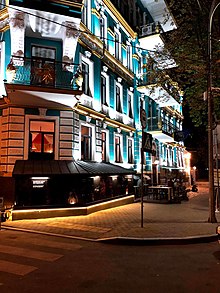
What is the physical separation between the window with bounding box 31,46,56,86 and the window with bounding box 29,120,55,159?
2.08m

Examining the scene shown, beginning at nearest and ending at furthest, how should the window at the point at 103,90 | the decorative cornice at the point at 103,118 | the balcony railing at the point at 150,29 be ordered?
the decorative cornice at the point at 103,118, the window at the point at 103,90, the balcony railing at the point at 150,29

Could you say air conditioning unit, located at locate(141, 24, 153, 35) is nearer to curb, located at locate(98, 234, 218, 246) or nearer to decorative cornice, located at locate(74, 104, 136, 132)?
decorative cornice, located at locate(74, 104, 136, 132)

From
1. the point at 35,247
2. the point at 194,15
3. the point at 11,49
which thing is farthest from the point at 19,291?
the point at 194,15

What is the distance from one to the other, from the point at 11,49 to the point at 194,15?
9.11 metres

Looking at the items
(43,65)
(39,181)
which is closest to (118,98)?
(43,65)

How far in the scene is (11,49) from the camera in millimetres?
13117

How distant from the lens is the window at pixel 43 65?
12492mm

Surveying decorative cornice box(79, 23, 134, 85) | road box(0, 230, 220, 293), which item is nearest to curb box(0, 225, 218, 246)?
road box(0, 230, 220, 293)

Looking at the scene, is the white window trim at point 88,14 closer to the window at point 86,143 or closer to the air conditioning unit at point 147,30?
the window at point 86,143

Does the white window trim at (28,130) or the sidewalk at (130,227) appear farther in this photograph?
the white window trim at (28,130)

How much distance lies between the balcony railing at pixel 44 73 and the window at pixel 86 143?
3077 millimetres

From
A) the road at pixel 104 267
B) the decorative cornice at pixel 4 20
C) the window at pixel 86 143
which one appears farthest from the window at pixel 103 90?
the road at pixel 104 267

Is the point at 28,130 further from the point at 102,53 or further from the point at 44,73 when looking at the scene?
the point at 102,53

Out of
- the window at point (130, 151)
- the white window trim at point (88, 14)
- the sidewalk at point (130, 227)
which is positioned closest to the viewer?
the sidewalk at point (130, 227)
